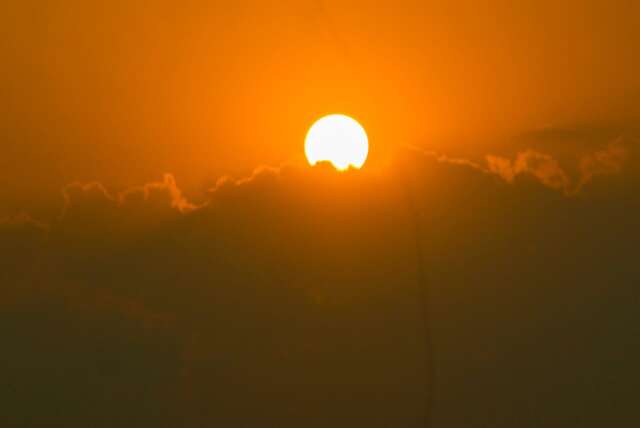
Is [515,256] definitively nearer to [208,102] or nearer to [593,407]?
[593,407]

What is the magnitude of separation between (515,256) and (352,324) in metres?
0.49

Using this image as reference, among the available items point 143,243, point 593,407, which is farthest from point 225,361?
point 593,407

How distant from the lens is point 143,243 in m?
2.08

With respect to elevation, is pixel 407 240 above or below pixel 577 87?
below

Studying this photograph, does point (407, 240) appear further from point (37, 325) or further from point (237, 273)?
point (37, 325)

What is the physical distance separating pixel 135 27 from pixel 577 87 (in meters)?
1.20

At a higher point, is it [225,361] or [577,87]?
[577,87]

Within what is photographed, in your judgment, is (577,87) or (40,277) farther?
(40,277)

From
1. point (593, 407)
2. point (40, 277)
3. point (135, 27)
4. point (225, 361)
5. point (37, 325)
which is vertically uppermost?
point (135, 27)

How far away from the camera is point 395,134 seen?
6.59ft

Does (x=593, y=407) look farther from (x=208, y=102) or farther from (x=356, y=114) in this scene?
(x=208, y=102)

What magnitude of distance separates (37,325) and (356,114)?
42.9 inches

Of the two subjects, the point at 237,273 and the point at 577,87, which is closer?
the point at 577,87

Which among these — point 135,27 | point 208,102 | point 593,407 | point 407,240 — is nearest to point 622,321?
point 593,407
